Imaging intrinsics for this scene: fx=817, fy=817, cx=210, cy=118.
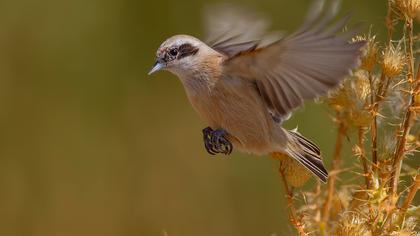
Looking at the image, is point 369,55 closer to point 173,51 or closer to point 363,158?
point 363,158

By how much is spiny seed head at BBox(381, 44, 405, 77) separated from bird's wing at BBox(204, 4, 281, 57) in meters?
0.65

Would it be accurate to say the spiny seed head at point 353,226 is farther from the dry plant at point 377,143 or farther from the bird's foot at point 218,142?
the bird's foot at point 218,142

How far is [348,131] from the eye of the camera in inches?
85.0

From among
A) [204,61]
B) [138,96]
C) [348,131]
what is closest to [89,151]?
[138,96]

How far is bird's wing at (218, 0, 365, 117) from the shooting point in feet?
6.48

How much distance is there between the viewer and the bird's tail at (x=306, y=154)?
2219 mm

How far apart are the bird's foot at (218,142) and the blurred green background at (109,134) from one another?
6.18ft

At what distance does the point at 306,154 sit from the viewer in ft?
7.60

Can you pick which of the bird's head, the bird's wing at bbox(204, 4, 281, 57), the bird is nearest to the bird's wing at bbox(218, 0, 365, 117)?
the bird

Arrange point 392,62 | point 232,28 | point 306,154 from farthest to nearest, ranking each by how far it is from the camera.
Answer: point 232,28 < point 306,154 < point 392,62

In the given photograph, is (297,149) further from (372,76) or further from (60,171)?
(60,171)

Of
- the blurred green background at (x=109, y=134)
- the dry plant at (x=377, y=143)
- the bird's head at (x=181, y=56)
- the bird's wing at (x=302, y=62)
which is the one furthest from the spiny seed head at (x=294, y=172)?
the blurred green background at (x=109, y=134)

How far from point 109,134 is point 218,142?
2033 millimetres

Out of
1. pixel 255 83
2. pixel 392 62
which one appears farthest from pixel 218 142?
pixel 392 62
